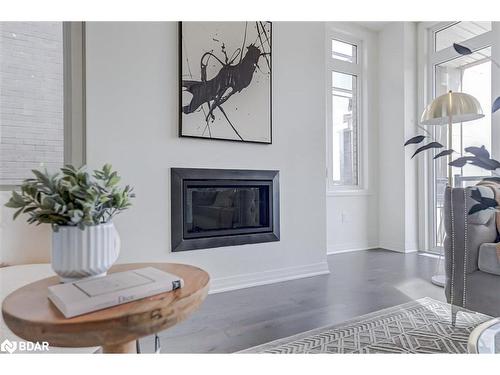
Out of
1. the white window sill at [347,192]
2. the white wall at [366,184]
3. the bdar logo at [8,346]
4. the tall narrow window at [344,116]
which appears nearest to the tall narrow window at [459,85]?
the white wall at [366,184]

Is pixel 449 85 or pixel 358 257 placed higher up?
pixel 449 85

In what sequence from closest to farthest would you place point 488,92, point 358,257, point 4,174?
point 4,174
point 488,92
point 358,257

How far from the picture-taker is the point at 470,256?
188 cm

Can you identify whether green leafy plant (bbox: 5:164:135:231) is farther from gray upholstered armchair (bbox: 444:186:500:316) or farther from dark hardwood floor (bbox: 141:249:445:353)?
gray upholstered armchair (bbox: 444:186:500:316)

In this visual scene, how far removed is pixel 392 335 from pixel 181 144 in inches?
72.1

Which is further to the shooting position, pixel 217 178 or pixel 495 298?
pixel 217 178

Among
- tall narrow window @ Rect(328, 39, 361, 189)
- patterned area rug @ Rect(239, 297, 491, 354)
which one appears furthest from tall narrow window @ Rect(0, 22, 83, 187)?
tall narrow window @ Rect(328, 39, 361, 189)

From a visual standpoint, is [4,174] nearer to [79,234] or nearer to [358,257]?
[79,234]

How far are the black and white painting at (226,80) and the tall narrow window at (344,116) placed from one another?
1.59 m

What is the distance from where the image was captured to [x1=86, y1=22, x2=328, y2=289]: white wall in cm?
225

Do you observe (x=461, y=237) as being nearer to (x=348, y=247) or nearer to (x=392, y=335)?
(x=392, y=335)

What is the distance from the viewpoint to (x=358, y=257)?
3.78m
